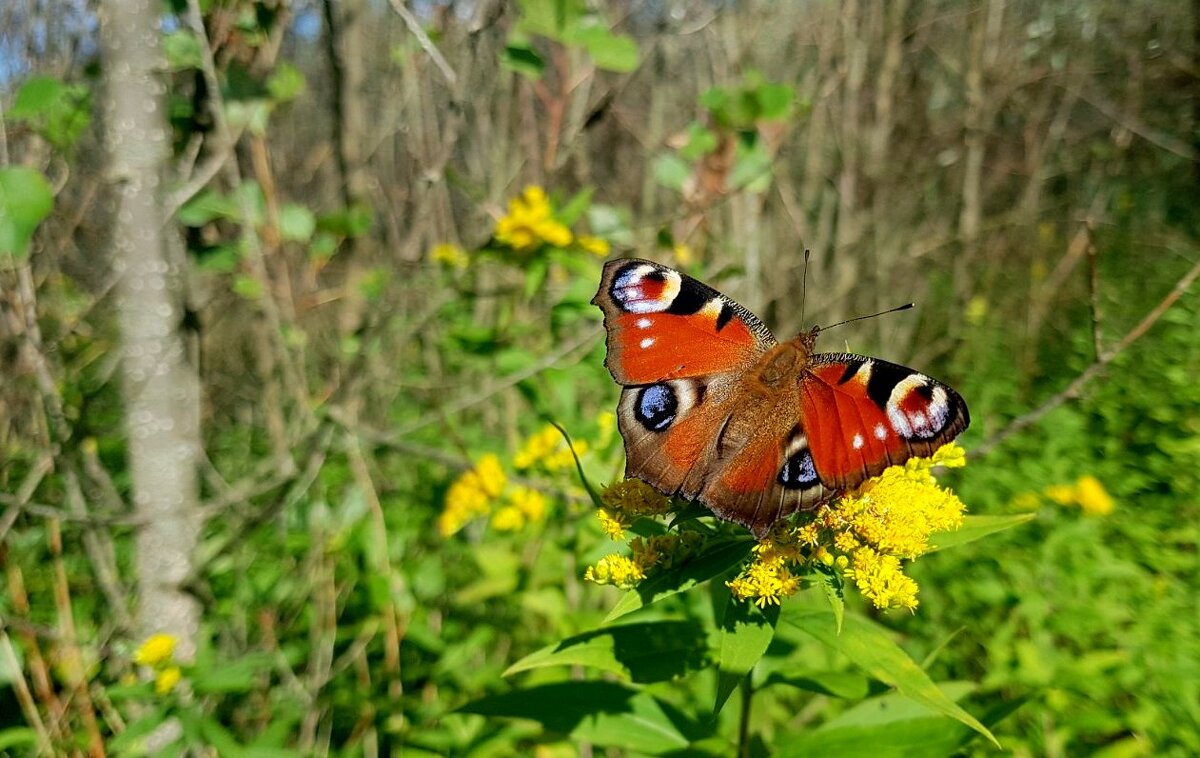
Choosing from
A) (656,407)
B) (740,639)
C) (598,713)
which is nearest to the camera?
(740,639)

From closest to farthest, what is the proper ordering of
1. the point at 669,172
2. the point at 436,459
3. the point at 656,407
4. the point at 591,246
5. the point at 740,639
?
the point at 740,639 < the point at 656,407 < the point at 436,459 < the point at 591,246 < the point at 669,172

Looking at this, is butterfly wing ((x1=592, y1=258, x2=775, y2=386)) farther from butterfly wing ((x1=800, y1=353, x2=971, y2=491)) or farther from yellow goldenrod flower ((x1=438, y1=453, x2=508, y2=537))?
yellow goldenrod flower ((x1=438, y1=453, x2=508, y2=537))

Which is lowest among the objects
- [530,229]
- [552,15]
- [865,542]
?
[865,542]

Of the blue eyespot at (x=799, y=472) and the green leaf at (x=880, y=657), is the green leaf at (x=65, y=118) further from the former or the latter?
the green leaf at (x=880, y=657)

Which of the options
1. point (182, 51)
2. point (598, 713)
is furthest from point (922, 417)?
point (182, 51)

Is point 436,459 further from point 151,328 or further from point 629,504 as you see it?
point 629,504

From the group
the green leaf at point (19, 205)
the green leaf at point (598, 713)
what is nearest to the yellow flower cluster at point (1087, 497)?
the green leaf at point (598, 713)

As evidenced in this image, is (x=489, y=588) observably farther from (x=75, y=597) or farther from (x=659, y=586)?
(x=75, y=597)
